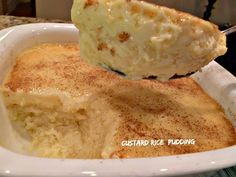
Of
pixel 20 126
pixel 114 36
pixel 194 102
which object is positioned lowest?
pixel 20 126

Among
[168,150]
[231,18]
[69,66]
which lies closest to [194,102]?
[168,150]

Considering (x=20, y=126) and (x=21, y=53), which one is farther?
(x=21, y=53)

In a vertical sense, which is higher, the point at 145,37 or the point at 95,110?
the point at 145,37

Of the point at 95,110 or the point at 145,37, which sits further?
the point at 95,110

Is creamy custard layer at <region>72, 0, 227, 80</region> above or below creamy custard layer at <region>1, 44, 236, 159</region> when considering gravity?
above

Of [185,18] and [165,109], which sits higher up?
[185,18]

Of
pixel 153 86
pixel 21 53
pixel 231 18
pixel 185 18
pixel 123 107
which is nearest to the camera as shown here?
pixel 185 18

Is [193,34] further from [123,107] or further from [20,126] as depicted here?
[20,126]

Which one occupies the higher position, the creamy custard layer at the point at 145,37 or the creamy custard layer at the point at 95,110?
the creamy custard layer at the point at 145,37
